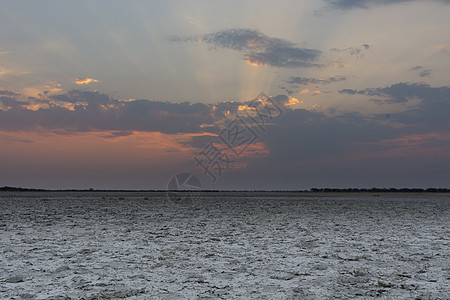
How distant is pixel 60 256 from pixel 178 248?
328 centimetres

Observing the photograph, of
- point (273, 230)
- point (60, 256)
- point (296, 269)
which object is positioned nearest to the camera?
point (296, 269)

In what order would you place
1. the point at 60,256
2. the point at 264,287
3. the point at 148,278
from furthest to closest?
the point at 60,256 → the point at 148,278 → the point at 264,287

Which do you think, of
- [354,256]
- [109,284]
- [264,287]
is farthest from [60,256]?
[354,256]

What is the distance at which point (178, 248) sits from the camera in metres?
11.2

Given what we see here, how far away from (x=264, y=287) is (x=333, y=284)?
1395 millimetres

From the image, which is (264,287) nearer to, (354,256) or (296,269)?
(296,269)

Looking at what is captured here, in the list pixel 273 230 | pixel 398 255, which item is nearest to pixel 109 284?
pixel 398 255

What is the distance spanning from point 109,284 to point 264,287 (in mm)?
2978

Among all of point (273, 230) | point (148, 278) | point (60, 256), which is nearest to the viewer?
point (148, 278)

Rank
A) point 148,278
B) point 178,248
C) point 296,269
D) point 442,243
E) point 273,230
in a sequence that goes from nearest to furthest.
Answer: point 148,278 < point 296,269 < point 178,248 < point 442,243 < point 273,230

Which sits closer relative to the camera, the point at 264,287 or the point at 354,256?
the point at 264,287

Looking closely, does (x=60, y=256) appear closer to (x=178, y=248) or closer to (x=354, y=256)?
(x=178, y=248)

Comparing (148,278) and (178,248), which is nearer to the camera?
(148,278)

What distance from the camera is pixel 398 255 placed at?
10.0 metres
